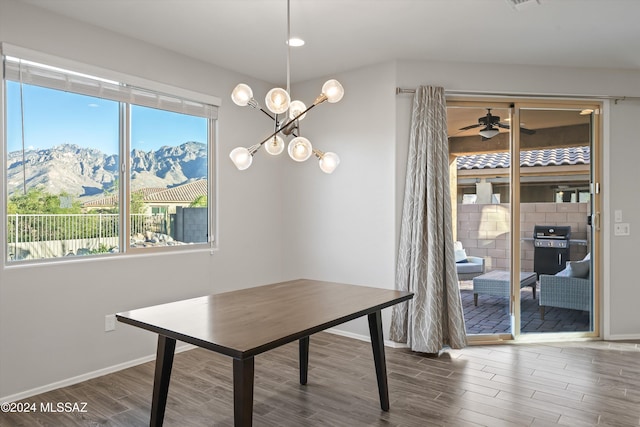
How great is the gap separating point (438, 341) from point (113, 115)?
3.17 metres

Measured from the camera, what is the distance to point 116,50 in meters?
3.28

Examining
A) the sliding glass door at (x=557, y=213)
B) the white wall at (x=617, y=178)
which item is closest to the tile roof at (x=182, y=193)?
the sliding glass door at (x=557, y=213)

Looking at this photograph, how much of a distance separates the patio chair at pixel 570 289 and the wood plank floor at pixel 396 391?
45 cm

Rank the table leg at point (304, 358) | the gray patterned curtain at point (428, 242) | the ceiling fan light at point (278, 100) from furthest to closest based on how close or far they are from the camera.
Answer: the gray patterned curtain at point (428, 242) < the table leg at point (304, 358) < the ceiling fan light at point (278, 100)

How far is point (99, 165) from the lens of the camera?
3293mm

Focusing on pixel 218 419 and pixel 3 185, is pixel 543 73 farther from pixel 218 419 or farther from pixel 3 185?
pixel 3 185

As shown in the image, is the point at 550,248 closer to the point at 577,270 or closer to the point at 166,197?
the point at 577,270

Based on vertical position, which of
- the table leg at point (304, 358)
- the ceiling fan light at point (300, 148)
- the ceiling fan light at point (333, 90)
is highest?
the ceiling fan light at point (333, 90)

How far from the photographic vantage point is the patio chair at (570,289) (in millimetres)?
4109

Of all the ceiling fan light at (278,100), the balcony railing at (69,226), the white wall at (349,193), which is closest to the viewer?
the ceiling fan light at (278,100)

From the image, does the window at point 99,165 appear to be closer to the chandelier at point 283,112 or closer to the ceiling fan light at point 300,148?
the chandelier at point 283,112

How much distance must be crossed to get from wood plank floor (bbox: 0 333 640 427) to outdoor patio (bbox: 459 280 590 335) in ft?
0.89

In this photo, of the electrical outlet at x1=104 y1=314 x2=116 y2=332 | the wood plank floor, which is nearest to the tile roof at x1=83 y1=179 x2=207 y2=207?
the electrical outlet at x1=104 y1=314 x2=116 y2=332

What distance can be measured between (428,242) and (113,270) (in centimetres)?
252
